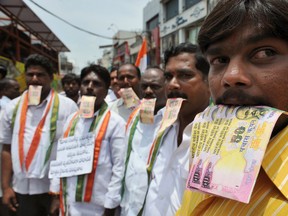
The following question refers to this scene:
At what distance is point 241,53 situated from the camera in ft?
2.42

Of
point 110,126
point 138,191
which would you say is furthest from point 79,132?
point 138,191

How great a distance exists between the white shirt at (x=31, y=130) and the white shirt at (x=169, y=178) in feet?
4.39

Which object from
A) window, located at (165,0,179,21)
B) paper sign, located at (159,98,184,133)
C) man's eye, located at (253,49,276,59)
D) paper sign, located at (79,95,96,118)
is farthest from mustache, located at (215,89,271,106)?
window, located at (165,0,179,21)

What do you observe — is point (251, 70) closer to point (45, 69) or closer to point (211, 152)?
point (211, 152)

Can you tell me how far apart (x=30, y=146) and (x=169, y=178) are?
1.53m

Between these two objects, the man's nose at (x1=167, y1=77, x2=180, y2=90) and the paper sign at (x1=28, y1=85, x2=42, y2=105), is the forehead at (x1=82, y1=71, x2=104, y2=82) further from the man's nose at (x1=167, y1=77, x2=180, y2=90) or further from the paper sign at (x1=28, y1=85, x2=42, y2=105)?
the man's nose at (x1=167, y1=77, x2=180, y2=90)

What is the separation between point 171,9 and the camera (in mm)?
23281

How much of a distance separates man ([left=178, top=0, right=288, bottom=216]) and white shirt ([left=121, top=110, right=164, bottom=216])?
0.94 metres

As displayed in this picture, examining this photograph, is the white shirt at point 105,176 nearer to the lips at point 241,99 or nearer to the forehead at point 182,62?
the forehead at point 182,62

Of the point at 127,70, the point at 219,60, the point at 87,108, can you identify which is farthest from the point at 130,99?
the point at 219,60

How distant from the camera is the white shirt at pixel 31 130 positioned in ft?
8.46

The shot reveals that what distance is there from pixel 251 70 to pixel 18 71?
309 inches

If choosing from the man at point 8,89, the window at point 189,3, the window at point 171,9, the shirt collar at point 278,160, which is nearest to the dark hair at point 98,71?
the shirt collar at point 278,160

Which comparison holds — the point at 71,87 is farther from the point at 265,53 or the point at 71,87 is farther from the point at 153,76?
the point at 265,53
